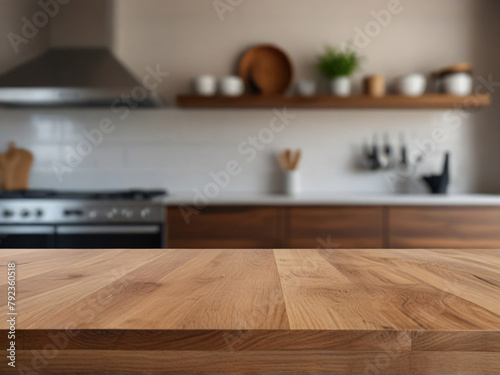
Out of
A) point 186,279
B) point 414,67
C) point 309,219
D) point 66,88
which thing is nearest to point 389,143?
point 414,67

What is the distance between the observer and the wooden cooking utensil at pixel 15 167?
2934 millimetres

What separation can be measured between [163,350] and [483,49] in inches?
135

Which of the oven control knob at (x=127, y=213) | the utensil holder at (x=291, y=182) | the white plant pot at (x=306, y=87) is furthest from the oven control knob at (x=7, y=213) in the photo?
the white plant pot at (x=306, y=87)

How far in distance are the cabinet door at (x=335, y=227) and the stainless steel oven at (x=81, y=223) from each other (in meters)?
0.78

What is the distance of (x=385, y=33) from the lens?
3.04 metres

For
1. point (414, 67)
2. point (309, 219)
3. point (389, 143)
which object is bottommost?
point (309, 219)

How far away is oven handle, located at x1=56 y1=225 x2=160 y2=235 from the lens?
91.5 inches

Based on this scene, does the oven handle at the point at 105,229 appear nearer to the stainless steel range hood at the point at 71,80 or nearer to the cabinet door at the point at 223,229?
the cabinet door at the point at 223,229

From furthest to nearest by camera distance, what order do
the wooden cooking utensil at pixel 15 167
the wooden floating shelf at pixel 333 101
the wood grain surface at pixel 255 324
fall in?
the wooden cooking utensil at pixel 15 167 → the wooden floating shelf at pixel 333 101 → the wood grain surface at pixel 255 324

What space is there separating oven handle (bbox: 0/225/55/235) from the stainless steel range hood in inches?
34.8


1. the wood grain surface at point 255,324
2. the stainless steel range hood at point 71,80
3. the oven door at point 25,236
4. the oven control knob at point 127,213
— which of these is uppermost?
the stainless steel range hood at point 71,80

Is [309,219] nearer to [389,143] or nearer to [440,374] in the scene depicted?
[389,143]

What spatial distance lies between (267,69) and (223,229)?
1.32 m

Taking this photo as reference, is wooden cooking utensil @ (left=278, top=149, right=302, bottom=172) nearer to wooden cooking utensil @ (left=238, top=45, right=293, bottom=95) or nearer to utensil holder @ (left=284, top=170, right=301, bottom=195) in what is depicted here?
utensil holder @ (left=284, top=170, right=301, bottom=195)
